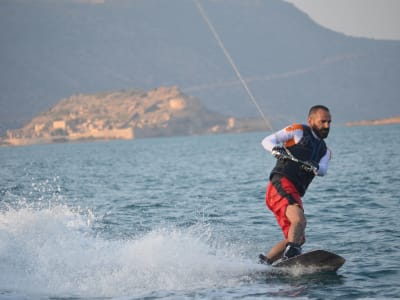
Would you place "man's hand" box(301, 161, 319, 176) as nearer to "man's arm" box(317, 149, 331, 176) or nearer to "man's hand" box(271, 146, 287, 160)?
"man's arm" box(317, 149, 331, 176)

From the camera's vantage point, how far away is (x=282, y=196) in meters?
9.34

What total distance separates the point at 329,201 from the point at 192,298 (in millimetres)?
11333

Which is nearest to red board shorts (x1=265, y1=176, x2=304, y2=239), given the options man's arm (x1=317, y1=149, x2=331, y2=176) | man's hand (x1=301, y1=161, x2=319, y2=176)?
man's hand (x1=301, y1=161, x2=319, y2=176)

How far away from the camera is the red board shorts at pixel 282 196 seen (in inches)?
366

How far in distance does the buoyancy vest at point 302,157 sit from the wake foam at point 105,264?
4.82 feet

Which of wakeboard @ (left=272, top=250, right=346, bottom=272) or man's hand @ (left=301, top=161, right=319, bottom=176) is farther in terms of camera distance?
wakeboard @ (left=272, top=250, right=346, bottom=272)

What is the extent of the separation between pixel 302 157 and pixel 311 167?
0.61 ft

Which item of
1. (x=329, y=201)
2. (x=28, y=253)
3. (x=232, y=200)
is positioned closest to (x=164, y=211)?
(x=232, y=200)

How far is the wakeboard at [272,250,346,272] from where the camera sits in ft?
31.3

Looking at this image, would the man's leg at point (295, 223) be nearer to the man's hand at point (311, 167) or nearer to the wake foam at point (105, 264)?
the man's hand at point (311, 167)

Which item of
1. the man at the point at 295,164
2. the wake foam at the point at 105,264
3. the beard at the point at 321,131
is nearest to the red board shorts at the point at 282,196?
the man at the point at 295,164

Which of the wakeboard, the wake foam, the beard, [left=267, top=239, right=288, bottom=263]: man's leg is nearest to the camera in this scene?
the beard

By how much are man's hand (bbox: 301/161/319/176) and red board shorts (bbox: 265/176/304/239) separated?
0.30 m

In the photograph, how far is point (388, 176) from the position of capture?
1051 inches
